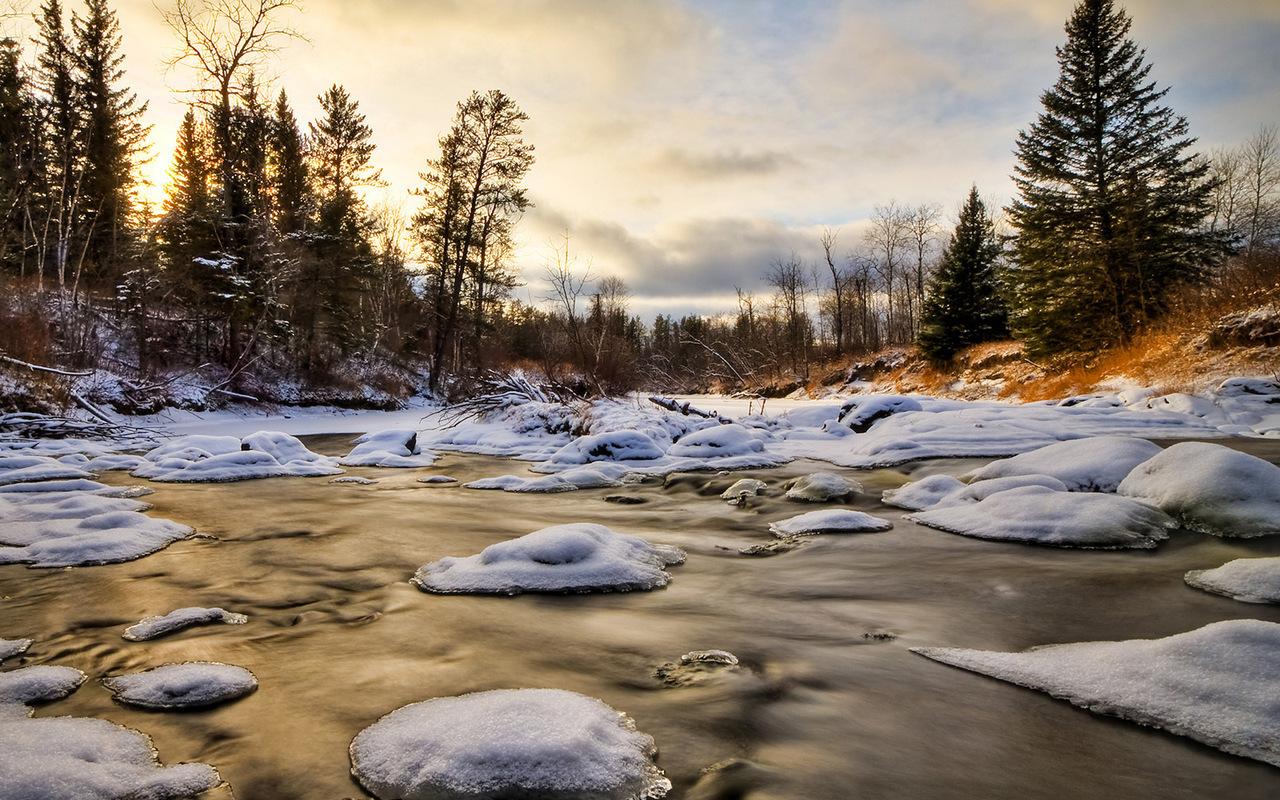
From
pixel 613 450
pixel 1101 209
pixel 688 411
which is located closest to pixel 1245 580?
pixel 613 450

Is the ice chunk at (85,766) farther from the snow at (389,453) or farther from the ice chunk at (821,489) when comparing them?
the snow at (389,453)

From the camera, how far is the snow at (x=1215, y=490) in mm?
3869

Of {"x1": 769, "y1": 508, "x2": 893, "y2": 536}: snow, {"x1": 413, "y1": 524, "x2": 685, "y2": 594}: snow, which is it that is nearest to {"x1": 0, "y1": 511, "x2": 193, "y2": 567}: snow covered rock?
{"x1": 413, "y1": 524, "x2": 685, "y2": 594}: snow

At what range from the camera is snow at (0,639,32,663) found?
2.42m

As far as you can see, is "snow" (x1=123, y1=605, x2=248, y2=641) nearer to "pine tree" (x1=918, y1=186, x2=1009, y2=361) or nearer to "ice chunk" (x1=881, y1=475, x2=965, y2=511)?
"ice chunk" (x1=881, y1=475, x2=965, y2=511)

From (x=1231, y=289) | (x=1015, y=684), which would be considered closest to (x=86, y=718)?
(x=1015, y=684)

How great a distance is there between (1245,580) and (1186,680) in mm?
1577

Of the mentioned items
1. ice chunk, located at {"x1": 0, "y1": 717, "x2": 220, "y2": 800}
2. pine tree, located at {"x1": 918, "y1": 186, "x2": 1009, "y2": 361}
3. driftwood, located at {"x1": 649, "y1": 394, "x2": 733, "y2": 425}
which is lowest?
ice chunk, located at {"x1": 0, "y1": 717, "x2": 220, "y2": 800}

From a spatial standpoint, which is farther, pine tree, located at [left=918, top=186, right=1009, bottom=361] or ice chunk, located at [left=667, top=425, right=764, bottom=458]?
pine tree, located at [left=918, top=186, right=1009, bottom=361]

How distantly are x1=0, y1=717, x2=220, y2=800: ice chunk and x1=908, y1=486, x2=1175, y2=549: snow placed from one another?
4.38 meters

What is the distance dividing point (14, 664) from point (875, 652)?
3.36 meters

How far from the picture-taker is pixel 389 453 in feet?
A: 32.2

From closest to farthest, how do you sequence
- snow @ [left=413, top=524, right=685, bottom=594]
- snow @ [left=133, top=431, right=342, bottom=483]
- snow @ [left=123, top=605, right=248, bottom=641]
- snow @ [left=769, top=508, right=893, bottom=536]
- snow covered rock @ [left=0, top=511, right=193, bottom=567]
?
snow @ [left=123, top=605, right=248, bottom=641], snow @ [left=413, top=524, right=685, bottom=594], snow covered rock @ [left=0, top=511, right=193, bottom=567], snow @ [left=769, top=508, right=893, bottom=536], snow @ [left=133, top=431, right=342, bottom=483]

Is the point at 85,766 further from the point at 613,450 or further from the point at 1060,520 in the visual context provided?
the point at 613,450
